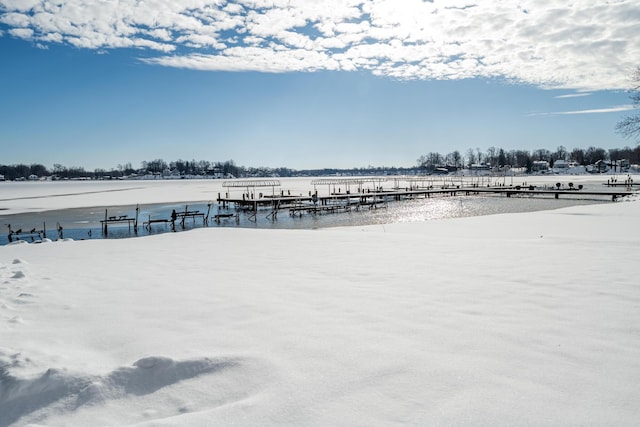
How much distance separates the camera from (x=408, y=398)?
319 centimetres

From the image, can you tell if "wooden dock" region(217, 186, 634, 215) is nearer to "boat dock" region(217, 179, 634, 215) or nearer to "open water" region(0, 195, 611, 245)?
"boat dock" region(217, 179, 634, 215)

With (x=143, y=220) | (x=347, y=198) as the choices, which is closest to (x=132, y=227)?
(x=143, y=220)

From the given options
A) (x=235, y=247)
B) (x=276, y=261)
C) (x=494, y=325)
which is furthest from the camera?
(x=235, y=247)

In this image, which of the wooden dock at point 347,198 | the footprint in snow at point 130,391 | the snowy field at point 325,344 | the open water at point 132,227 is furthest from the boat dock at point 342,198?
the footprint in snow at point 130,391

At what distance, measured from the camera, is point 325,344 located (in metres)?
4.26

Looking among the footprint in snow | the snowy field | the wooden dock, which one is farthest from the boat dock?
the footprint in snow

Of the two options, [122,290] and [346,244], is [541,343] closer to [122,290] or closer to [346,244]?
[122,290]

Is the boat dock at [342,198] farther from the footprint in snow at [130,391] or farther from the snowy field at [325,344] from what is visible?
the footprint in snow at [130,391]

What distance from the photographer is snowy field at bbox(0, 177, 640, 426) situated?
3098 mm

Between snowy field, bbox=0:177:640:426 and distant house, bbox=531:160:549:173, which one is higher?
distant house, bbox=531:160:549:173

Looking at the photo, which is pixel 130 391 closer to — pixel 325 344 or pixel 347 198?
pixel 325 344

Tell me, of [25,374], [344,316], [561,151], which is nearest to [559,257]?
[344,316]

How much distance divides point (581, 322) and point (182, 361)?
15.1 feet

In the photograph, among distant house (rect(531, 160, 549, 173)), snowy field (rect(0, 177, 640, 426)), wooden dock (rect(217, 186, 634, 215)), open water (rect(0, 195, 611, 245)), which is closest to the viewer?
snowy field (rect(0, 177, 640, 426))
